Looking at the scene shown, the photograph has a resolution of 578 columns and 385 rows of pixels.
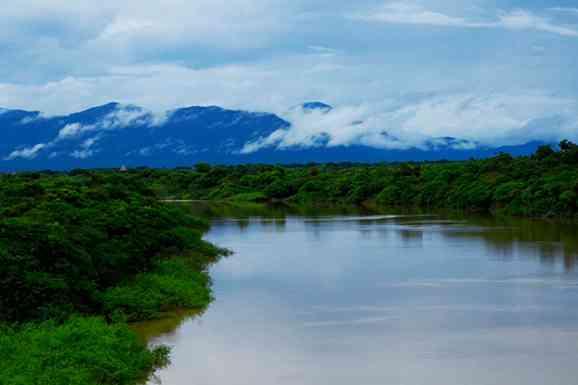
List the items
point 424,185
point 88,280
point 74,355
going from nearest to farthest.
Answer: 1. point 74,355
2. point 88,280
3. point 424,185

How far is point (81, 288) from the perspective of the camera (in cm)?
1586

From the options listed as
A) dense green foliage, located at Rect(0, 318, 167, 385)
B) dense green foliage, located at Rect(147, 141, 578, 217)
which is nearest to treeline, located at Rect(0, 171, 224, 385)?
dense green foliage, located at Rect(0, 318, 167, 385)

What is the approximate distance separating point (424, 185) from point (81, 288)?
2041 inches

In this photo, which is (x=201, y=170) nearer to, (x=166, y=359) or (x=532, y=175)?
(x=532, y=175)

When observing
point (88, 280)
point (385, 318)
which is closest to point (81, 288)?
point (88, 280)

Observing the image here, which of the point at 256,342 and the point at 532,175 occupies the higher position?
the point at 532,175

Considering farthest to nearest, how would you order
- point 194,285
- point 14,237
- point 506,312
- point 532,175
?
point 532,175 < point 194,285 < point 506,312 < point 14,237

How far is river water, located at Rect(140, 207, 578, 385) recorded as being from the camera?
543 inches

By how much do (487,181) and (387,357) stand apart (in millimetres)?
46657

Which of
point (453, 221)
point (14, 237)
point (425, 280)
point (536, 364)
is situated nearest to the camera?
point (536, 364)

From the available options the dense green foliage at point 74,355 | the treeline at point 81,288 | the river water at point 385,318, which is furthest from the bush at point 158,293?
the dense green foliage at point 74,355

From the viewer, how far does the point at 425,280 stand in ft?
77.7

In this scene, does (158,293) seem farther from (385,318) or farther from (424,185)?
(424,185)

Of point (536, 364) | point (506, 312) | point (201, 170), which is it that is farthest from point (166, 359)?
point (201, 170)
